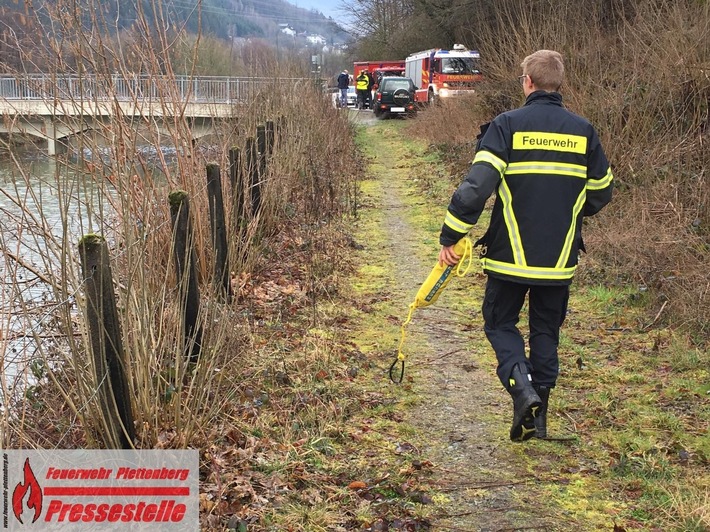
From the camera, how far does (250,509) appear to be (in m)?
3.58

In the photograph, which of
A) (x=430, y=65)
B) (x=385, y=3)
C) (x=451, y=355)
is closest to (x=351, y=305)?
(x=451, y=355)

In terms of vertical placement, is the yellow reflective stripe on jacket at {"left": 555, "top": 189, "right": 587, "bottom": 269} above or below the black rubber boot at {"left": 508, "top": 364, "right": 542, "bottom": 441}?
above

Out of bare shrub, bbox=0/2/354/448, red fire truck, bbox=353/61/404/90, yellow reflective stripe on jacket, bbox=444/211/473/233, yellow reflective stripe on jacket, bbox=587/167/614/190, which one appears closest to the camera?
bare shrub, bbox=0/2/354/448

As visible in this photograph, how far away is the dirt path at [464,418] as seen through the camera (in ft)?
11.9

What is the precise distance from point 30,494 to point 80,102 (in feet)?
7.46

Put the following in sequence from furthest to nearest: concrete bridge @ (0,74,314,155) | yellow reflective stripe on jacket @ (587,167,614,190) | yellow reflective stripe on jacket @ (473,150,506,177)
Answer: concrete bridge @ (0,74,314,155) < yellow reflective stripe on jacket @ (587,167,614,190) < yellow reflective stripe on jacket @ (473,150,506,177)

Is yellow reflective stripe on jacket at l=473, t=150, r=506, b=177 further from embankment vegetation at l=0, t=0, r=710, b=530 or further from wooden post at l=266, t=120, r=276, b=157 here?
wooden post at l=266, t=120, r=276, b=157

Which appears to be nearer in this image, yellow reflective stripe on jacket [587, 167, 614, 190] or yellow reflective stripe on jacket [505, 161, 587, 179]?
yellow reflective stripe on jacket [505, 161, 587, 179]

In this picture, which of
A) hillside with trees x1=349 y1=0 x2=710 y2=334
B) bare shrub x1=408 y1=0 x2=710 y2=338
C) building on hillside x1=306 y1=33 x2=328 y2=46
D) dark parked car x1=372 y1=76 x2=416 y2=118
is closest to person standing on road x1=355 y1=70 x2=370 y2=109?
building on hillside x1=306 y1=33 x2=328 y2=46

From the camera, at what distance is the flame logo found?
11.2 feet

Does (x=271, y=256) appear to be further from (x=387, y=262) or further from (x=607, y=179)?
(x=607, y=179)

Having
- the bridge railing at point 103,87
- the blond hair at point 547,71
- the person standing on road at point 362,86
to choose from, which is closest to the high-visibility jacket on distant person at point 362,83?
the person standing on road at point 362,86

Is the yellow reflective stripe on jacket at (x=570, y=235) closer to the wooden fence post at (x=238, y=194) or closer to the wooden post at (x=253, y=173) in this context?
the wooden fence post at (x=238, y=194)

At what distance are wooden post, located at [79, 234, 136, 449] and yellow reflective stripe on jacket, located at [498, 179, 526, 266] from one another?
82.7 inches
